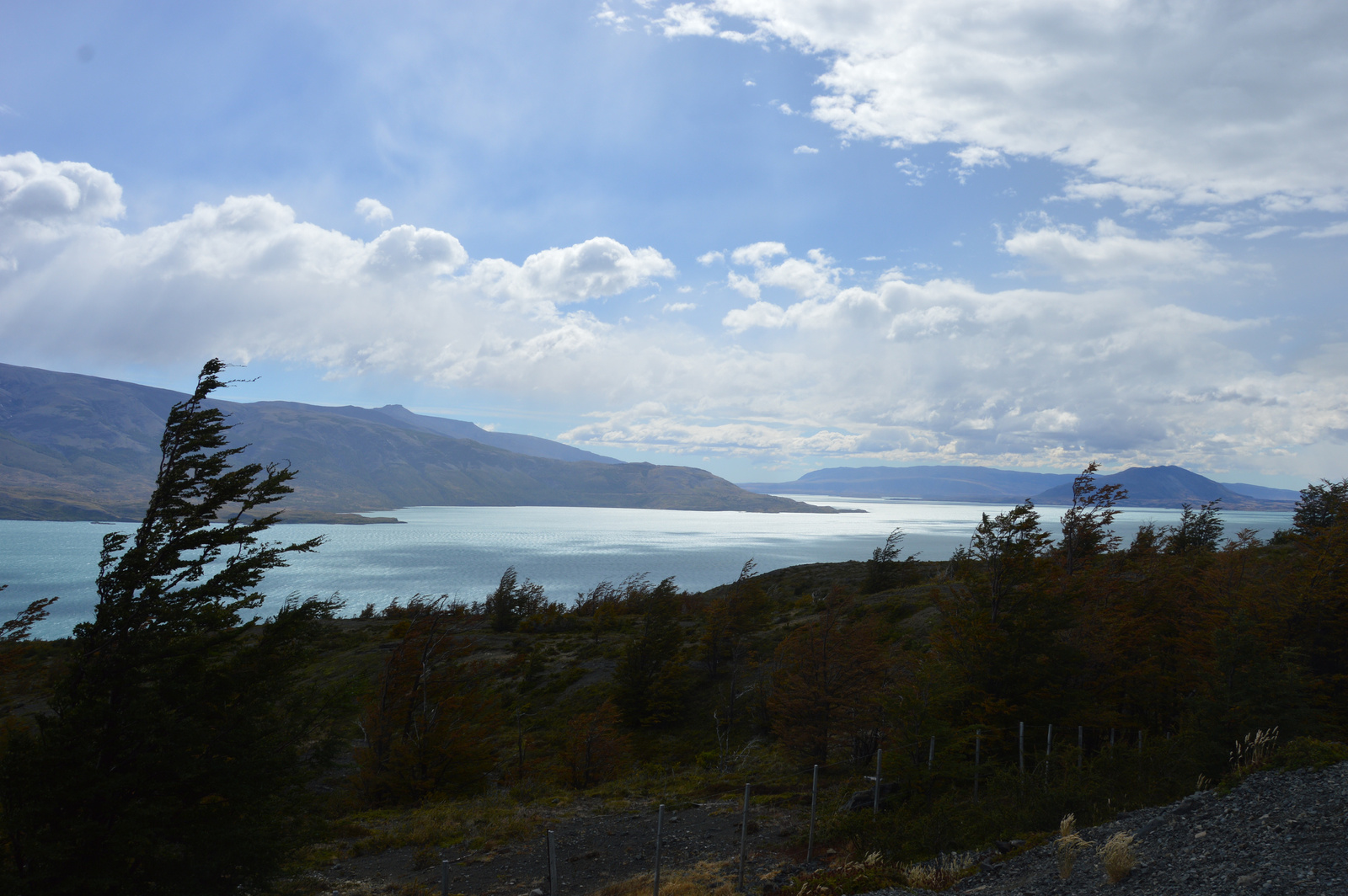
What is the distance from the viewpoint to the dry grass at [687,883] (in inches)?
487

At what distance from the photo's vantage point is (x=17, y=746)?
33.3ft

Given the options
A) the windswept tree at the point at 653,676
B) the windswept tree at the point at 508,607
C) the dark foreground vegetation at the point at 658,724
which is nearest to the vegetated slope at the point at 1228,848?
the dark foreground vegetation at the point at 658,724

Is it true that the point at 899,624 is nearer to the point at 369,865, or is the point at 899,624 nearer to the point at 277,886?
the point at 369,865

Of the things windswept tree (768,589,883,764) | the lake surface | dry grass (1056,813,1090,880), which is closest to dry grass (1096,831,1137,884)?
dry grass (1056,813,1090,880)

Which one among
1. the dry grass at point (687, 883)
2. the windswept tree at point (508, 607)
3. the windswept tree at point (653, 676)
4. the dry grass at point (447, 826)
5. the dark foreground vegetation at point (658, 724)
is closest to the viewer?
the dark foreground vegetation at point (658, 724)

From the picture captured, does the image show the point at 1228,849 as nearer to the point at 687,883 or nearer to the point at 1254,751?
the point at 1254,751

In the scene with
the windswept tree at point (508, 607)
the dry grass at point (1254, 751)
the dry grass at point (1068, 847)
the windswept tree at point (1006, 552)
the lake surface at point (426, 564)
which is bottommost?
the lake surface at point (426, 564)

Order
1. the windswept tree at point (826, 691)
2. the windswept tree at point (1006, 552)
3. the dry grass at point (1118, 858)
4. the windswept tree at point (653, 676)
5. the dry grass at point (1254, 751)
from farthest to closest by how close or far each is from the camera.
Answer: the windswept tree at point (653, 676) → the windswept tree at point (826, 691) → the windswept tree at point (1006, 552) → the dry grass at point (1254, 751) → the dry grass at point (1118, 858)

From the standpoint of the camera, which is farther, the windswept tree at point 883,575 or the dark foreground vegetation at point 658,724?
the windswept tree at point 883,575

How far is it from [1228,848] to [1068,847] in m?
2.10

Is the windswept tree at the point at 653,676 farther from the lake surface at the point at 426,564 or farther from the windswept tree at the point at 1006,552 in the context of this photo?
the lake surface at the point at 426,564

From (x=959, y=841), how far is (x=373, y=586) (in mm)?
109063

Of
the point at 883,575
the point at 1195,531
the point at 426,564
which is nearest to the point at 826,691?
the point at 883,575

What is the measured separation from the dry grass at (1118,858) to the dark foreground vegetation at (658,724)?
2.68 meters
